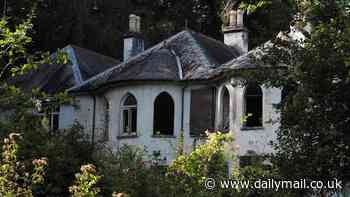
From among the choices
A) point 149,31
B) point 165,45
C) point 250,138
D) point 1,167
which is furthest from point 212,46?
point 1,167

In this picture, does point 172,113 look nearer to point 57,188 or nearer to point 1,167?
point 57,188

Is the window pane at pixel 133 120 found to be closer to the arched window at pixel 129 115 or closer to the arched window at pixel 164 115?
the arched window at pixel 129 115

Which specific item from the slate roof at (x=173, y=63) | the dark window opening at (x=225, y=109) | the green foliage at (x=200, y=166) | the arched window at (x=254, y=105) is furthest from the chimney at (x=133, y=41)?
the green foliage at (x=200, y=166)

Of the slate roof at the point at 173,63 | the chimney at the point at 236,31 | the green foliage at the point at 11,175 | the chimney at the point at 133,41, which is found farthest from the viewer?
the chimney at the point at 133,41

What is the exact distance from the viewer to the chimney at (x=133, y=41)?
33531 millimetres

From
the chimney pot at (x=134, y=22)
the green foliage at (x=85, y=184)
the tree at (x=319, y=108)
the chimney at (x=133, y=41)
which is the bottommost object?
the green foliage at (x=85, y=184)

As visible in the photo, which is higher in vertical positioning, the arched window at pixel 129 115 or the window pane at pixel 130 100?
the window pane at pixel 130 100

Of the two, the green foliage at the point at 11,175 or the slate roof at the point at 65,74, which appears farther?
the slate roof at the point at 65,74

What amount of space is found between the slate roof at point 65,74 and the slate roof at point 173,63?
256cm

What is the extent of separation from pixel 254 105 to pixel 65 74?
1119 centimetres

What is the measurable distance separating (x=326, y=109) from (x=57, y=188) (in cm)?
492

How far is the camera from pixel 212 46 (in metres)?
30.0

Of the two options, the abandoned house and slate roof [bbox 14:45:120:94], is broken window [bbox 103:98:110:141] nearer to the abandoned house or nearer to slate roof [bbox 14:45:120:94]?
the abandoned house

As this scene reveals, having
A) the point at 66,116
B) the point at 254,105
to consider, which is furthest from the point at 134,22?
the point at 254,105
